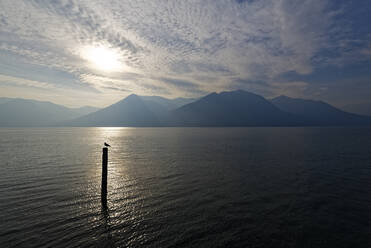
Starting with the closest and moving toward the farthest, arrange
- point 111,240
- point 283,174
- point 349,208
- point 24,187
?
point 111,240
point 349,208
point 24,187
point 283,174

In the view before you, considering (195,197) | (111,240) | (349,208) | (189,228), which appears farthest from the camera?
(195,197)

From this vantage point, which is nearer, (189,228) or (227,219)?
(189,228)

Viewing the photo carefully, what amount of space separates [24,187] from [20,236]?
46.9 feet

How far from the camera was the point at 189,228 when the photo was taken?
49.9ft

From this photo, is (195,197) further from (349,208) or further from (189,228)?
(349,208)

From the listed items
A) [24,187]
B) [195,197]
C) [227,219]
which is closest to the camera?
[227,219]

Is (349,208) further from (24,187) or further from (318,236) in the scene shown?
(24,187)

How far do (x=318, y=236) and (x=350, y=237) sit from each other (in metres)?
2.29

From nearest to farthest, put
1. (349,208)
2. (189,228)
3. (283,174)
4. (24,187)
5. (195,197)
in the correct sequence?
1. (189,228)
2. (349,208)
3. (195,197)
4. (24,187)
5. (283,174)

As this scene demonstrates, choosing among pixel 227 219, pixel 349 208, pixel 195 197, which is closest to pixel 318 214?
pixel 349 208

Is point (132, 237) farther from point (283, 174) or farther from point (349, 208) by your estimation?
point (283, 174)

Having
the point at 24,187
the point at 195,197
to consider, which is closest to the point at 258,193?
the point at 195,197

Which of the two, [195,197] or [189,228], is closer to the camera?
[189,228]

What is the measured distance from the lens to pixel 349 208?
62.0ft
